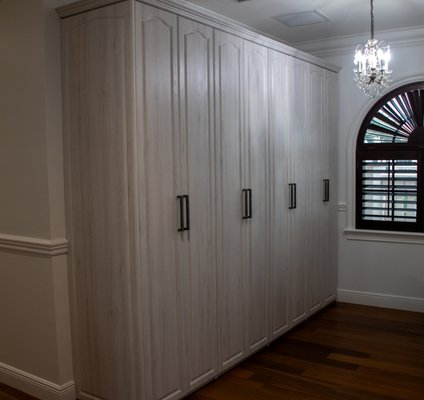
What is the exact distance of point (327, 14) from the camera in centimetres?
416

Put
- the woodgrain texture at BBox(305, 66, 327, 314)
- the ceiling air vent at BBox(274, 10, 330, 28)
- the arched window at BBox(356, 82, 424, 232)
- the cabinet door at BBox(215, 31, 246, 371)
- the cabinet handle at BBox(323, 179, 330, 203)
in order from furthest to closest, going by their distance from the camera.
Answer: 1. the cabinet handle at BBox(323, 179, 330, 203)
2. the arched window at BBox(356, 82, 424, 232)
3. the woodgrain texture at BBox(305, 66, 327, 314)
4. the ceiling air vent at BBox(274, 10, 330, 28)
5. the cabinet door at BBox(215, 31, 246, 371)

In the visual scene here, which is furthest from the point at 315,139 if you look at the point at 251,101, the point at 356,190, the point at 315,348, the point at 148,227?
the point at 148,227

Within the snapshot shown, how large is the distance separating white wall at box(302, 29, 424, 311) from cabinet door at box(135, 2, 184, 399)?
2630 millimetres

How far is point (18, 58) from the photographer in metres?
3.13

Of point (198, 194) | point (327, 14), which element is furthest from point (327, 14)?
point (198, 194)

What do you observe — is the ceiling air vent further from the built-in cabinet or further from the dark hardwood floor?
the dark hardwood floor

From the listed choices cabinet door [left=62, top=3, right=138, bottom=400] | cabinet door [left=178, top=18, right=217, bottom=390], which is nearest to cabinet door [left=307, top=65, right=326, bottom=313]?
cabinet door [left=178, top=18, right=217, bottom=390]

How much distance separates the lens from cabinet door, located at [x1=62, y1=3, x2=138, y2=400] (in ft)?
9.20

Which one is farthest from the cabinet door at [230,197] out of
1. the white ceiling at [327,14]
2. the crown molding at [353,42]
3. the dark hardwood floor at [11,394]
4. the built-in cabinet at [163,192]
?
the crown molding at [353,42]

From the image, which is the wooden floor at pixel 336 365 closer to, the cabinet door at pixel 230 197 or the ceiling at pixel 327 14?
the cabinet door at pixel 230 197

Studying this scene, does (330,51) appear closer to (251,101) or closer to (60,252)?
(251,101)

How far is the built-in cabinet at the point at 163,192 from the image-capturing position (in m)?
2.82

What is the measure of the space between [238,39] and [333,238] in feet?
7.93

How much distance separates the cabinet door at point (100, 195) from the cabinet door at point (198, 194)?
16.4 inches
